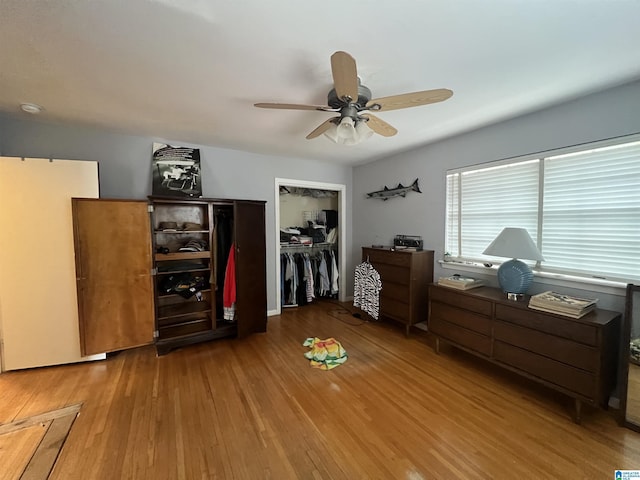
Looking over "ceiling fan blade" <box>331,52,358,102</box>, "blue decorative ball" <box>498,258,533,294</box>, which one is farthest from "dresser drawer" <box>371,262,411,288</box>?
"ceiling fan blade" <box>331,52,358,102</box>

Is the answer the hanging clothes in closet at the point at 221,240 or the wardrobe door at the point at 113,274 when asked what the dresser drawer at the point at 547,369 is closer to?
the hanging clothes in closet at the point at 221,240

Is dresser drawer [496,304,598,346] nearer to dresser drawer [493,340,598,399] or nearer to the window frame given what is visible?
dresser drawer [493,340,598,399]

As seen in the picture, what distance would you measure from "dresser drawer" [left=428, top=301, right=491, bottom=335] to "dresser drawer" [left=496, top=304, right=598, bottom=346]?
0.16 metres

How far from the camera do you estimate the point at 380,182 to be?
412cm

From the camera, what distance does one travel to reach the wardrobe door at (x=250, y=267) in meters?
3.14

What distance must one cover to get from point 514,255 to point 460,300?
679 mm

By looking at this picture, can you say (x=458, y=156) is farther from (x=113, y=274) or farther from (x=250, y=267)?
(x=113, y=274)

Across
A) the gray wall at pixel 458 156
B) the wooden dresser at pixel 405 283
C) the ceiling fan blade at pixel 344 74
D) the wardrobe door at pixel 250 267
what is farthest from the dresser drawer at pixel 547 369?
the wardrobe door at pixel 250 267

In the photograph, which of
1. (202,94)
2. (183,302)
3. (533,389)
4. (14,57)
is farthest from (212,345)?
(533,389)

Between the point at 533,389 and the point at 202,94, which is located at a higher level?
the point at 202,94

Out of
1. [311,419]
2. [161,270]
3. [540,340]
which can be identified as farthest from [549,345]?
[161,270]

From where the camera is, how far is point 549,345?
200cm

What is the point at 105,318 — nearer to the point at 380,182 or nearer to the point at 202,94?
the point at 202,94

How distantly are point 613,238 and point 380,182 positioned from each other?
2665 millimetres
